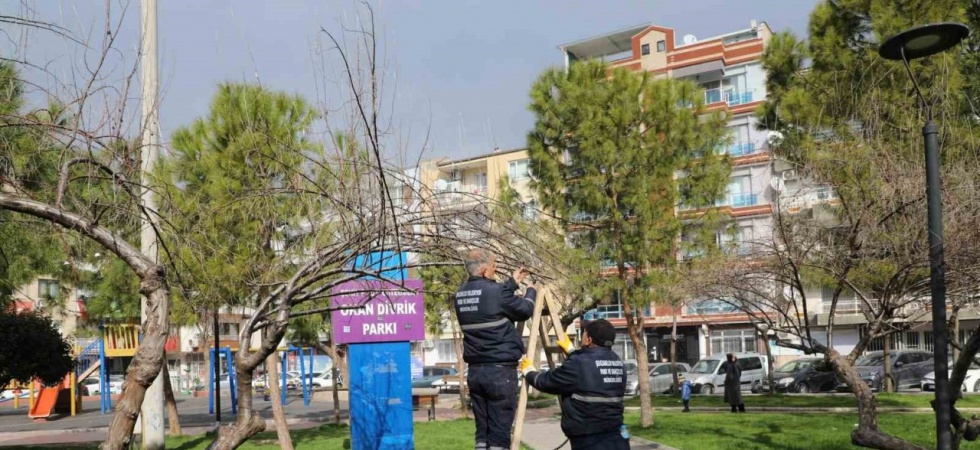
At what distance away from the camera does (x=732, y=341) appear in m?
53.9

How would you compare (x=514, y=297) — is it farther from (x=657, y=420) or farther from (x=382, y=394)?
(x=657, y=420)

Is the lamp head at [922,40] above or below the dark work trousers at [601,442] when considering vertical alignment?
above

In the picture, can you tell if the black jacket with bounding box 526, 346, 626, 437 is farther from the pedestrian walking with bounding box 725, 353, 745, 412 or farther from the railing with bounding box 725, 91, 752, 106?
the railing with bounding box 725, 91, 752, 106

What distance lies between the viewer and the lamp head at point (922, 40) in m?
8.31

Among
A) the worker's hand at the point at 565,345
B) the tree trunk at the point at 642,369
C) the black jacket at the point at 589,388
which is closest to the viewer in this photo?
the black jacket at the point at 589,388

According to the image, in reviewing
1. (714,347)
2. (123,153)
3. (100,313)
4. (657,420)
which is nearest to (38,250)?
(123,153)

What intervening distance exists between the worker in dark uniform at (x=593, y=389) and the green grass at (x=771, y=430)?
23.9 feet

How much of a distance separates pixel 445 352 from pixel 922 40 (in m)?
62.0

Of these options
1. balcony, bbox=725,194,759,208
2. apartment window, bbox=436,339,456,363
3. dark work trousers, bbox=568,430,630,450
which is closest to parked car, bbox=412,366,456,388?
apartment window, bbox=436,339,456,363

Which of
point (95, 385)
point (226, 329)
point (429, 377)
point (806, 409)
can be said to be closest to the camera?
point (806, 409)

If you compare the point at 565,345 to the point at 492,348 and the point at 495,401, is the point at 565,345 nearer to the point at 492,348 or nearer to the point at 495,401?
the point at 492,348

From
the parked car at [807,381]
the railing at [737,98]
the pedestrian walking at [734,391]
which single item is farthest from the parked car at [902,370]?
the railing at [737,98]

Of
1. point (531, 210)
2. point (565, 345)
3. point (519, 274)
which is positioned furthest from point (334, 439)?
point (565, 345)

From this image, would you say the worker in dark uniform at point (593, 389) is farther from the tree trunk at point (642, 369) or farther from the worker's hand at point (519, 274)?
the tree trunk at point (642, 369)
